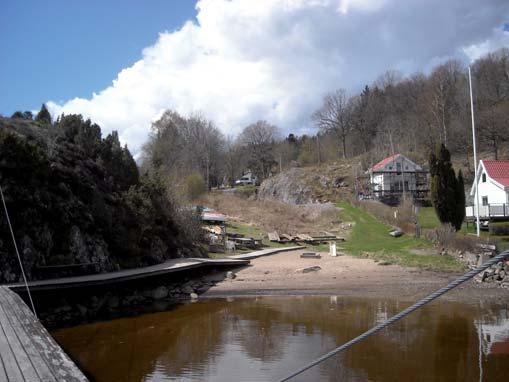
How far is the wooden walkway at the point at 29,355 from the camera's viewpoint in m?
6.34

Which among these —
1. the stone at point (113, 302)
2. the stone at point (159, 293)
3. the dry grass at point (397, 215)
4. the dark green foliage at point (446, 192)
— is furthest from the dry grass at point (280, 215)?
the stone at point (113, 302)

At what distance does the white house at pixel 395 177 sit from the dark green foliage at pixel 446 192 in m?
25.6

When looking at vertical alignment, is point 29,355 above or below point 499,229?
below

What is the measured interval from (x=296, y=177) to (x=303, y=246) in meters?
31.5

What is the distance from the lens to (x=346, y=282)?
21812 millimetres

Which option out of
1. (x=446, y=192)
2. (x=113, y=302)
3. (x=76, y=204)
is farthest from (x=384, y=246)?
(x=76, y=204)

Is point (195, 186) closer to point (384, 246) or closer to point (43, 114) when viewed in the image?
point (43, 114)

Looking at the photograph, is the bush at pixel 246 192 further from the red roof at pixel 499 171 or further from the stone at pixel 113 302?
the stone at pixel 113 302

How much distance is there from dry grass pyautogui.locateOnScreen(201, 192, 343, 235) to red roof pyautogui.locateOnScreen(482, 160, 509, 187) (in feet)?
42.7

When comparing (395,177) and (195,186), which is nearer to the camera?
(195,186)

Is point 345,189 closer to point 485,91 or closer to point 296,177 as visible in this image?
point 296,177

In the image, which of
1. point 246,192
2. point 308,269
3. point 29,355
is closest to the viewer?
point 29,355

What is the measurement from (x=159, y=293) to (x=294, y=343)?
1005cm

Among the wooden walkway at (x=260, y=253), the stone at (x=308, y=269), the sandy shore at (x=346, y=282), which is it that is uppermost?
the wooden walkway at (x=260, y=253)
